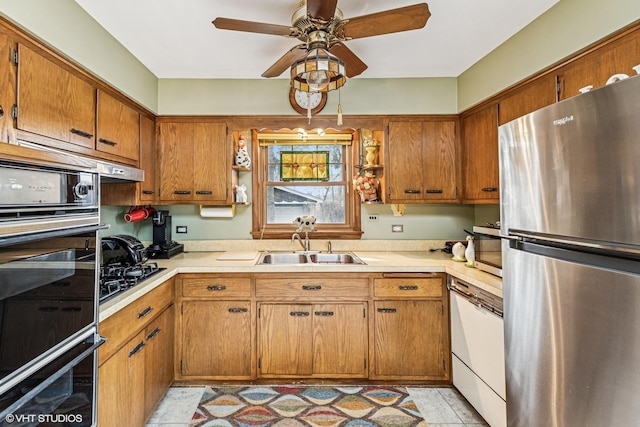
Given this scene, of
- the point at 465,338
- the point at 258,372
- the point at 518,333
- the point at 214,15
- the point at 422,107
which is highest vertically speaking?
the point at 214,15

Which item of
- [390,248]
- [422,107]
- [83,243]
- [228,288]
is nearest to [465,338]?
[390,248]

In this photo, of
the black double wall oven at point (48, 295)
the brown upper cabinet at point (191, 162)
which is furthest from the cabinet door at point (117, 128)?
the black double wall oven at point (48, 295)

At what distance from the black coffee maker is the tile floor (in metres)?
1.01

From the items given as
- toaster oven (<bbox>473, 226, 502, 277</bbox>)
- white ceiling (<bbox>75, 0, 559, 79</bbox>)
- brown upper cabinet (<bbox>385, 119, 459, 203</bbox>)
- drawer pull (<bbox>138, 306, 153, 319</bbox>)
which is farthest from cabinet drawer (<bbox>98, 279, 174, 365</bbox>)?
toaster oven (<bbox>473, 226, 502, 277</bbox>)

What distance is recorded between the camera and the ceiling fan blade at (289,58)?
1.74 metres

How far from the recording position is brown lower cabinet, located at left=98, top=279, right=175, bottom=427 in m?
1.47

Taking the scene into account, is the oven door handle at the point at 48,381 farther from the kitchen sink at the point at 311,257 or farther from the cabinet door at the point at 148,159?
the kitchen sink at the point at 311,257

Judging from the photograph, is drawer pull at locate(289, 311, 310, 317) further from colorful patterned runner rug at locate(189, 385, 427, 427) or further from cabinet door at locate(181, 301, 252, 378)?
colorful patterned runner rug at locate(189, 385, 427, 427)

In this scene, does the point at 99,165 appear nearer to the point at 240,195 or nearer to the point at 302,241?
the point at 240,195

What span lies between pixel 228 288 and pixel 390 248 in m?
1.49

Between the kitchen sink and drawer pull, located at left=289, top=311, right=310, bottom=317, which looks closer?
drawer pull, located at left=289, top=311, right=310, bottom=317

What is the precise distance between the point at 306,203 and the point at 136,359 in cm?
189

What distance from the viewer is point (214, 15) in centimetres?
182

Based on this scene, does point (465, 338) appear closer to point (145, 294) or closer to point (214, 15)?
point (145, 294)
